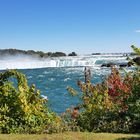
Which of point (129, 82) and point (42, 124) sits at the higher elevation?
point (129, 82)

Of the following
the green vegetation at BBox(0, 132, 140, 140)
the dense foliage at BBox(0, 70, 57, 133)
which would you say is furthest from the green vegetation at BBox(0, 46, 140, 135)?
the green vegetation at BBox(0, 132, 140, 140)

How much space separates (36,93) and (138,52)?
131 inches

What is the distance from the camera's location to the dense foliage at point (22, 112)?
1247 centimetres

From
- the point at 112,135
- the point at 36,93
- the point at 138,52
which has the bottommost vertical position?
the point at 112,135

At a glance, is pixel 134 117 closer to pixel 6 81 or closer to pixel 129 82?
pixel 129 82

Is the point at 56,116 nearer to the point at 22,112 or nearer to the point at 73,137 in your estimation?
the point at 22,112

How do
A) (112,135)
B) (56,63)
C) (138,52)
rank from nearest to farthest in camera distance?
(112,135), (138,52), (56,63)

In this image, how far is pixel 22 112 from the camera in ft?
41.6

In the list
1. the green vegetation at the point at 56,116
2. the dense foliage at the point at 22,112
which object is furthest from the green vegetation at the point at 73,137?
the dense foliage at the point at 22,112

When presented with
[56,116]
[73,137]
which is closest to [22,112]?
[56,116]

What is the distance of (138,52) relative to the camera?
47.2ft

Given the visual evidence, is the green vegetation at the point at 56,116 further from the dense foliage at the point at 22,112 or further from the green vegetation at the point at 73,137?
the green vegetation at the point at 73,137

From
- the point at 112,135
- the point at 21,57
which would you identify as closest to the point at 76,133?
the point at 112,135

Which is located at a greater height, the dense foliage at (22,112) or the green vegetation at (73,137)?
the dense foliage at (22,112)
